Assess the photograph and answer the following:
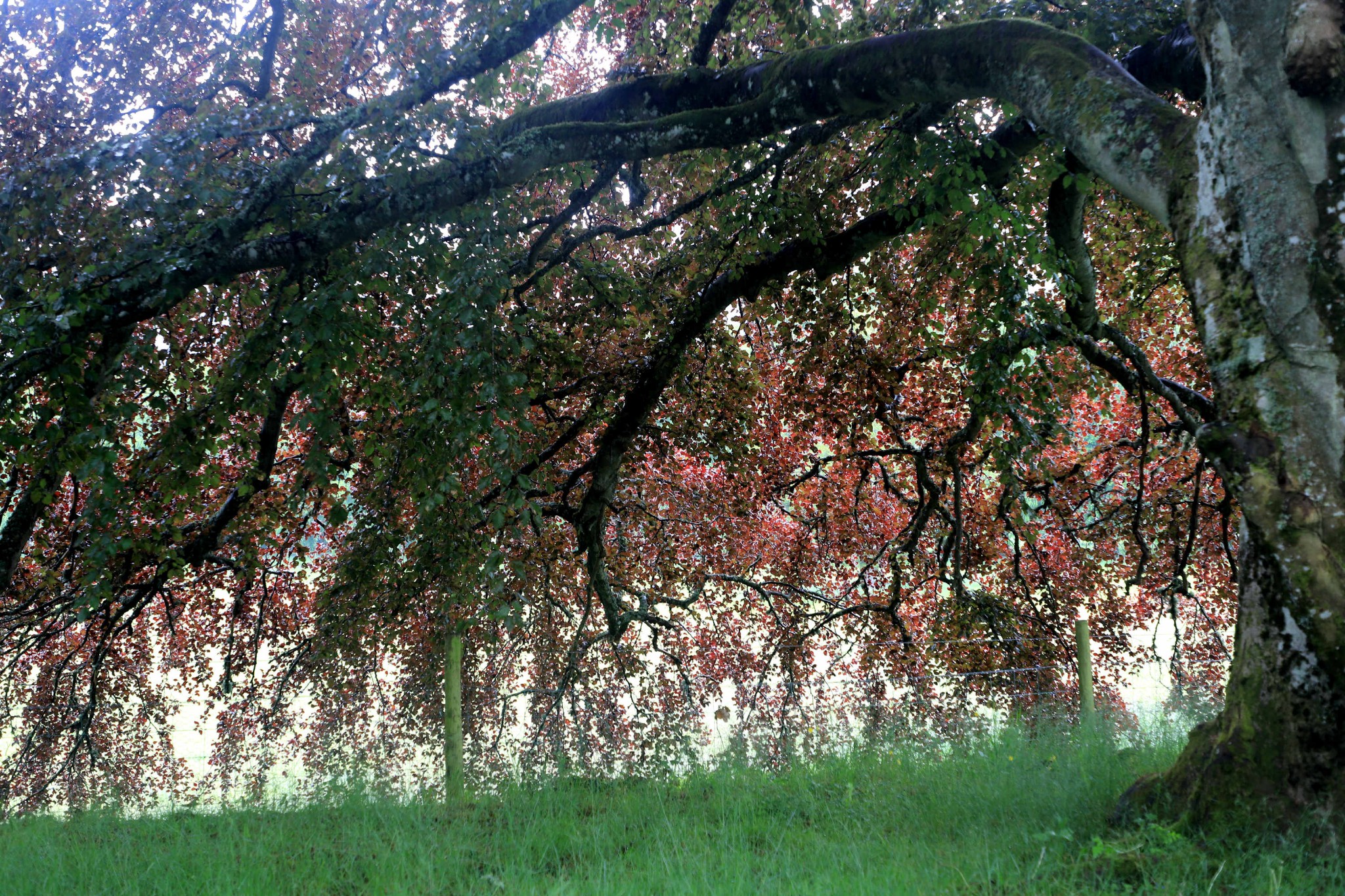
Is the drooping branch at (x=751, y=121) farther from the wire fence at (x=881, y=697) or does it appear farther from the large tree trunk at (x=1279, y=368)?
the wire fence at (x=881, y=697)

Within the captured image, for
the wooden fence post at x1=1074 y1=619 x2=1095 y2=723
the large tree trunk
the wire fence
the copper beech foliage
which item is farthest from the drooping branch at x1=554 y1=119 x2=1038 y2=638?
the wooden fence post at x1=1074 y1=619 x2=1095 y2=723

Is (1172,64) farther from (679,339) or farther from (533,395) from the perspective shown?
(533,395)

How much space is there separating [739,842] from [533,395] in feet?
12.9

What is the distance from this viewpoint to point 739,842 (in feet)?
14.3

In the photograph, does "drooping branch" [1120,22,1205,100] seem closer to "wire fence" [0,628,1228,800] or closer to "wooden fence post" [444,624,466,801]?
"wire fence" [0,628,1228,800]

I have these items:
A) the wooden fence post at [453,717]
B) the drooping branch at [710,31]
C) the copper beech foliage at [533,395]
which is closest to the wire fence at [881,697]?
the copper beech foliage at [533,395]

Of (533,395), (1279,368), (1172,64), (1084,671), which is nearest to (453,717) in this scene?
(533,395)

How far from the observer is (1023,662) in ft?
26.1

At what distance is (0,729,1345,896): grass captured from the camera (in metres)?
3.09

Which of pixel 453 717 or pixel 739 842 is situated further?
pixel 453 717

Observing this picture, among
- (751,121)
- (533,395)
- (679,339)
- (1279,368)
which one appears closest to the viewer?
(1279,368)

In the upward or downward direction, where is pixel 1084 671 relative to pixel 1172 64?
downward

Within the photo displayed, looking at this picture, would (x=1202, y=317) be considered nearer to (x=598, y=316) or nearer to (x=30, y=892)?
(x=598, y=316)

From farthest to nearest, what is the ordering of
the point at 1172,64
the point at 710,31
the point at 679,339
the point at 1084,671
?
1. the point at 1084,671
2. the point at 679,339
3. the point at 710,31
4. the point at 1172,64
